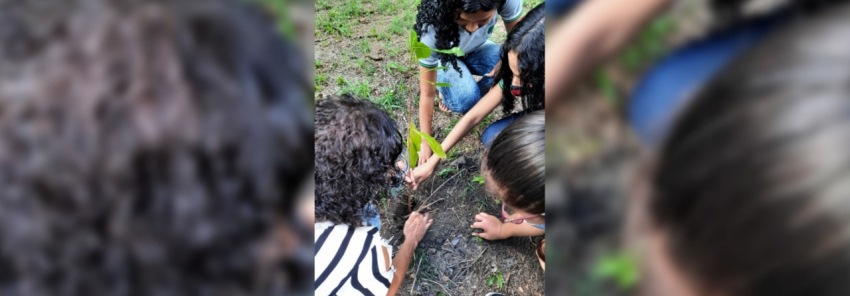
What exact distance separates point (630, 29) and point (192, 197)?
25cm

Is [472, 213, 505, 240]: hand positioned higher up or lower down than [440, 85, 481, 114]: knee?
lower down

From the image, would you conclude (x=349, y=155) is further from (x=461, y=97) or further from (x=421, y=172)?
(x=461, y=97)

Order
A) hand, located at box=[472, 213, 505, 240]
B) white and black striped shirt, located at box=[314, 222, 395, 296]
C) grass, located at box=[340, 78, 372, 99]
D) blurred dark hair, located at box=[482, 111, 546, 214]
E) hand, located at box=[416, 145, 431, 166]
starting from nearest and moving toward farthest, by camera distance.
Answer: blurred dark hair, located at box=[482, 111, 546, 214] < white and black striped shirt, located at box=[314, 222, 395, 296] < hand, located at box=[472, 213, 505, 240] < hand, located at box=[416, 145, 431, 166] < grass, located at box=[340, 78, 372, 99]

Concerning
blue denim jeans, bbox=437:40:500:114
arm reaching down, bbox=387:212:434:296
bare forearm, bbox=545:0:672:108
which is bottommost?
arm reaching down, bbox=387:212:434:296

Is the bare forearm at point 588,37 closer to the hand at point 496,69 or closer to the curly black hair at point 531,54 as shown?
the curly black hair at point 531,54

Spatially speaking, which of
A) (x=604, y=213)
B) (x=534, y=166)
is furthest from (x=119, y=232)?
(x=534, y=166)

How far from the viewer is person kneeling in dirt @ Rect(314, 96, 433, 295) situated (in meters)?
0.89

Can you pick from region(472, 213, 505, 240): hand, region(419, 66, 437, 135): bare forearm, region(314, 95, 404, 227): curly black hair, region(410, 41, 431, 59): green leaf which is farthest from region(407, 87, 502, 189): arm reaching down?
region(410, 41, 431, 59): green leaf

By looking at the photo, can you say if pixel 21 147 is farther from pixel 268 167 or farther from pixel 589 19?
pixel 589 19

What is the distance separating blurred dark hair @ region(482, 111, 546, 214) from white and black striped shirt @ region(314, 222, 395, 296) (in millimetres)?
340

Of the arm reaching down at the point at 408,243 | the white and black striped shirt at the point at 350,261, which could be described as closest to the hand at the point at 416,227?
the arm reaching down at the point at 408,243

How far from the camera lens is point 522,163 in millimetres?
644

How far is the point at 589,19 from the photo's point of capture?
0.72 feet

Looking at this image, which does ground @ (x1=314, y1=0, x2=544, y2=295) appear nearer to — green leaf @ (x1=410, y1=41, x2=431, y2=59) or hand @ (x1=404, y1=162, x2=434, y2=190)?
hand @ (x1=404, y1=162, x2=434, y2=190)
